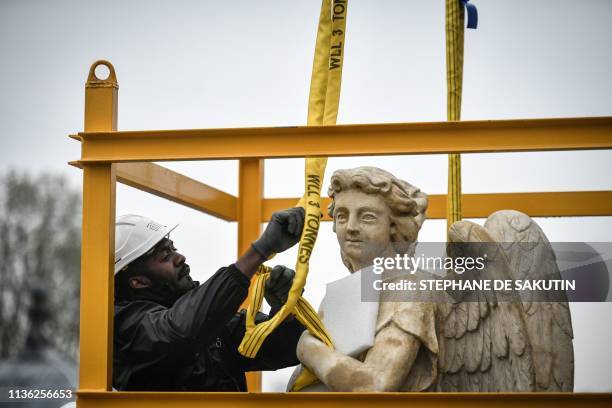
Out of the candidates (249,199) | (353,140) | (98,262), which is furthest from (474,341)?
(249,199)

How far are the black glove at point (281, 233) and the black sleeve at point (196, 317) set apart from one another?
0.51ft

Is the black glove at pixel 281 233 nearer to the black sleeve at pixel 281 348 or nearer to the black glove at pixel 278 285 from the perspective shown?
the black glove at pixel 278 285

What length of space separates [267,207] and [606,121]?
11.9 feet

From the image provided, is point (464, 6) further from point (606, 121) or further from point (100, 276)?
point (100, 276)

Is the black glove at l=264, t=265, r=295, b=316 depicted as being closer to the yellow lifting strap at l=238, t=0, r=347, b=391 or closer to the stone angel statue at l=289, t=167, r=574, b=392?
the yellow lifting strap at l=238, t=0, r=347, b=391

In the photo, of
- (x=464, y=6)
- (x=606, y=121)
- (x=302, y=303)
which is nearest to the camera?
(x=606, y=121)

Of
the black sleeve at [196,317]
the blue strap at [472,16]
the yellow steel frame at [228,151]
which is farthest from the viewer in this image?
the blue strap at [472,16]

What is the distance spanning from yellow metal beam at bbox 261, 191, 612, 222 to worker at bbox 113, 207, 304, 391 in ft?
6.48

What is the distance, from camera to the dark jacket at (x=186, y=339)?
5.92m

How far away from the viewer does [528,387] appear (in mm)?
5746

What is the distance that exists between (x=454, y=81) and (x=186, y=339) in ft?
6.36

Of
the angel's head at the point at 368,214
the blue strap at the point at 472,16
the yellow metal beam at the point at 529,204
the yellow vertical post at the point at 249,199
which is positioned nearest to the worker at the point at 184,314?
the angel's head at the point at 368,214

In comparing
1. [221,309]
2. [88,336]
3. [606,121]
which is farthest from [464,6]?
[88,336]

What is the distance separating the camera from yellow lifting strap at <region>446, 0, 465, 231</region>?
6.77m
